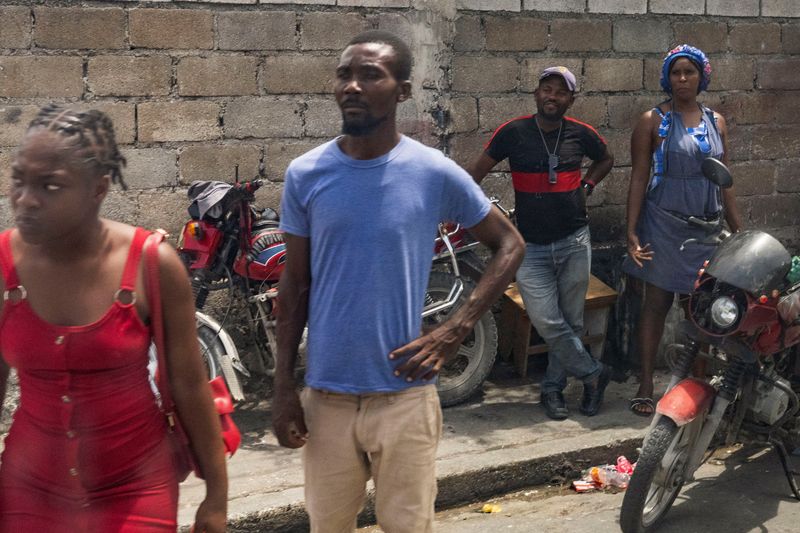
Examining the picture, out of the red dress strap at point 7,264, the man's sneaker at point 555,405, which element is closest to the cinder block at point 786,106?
the man's sneaker at point 555,405

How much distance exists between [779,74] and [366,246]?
5295 millimetres

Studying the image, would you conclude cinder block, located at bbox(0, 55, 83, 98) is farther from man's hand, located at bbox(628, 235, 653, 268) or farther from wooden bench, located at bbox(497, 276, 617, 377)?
man's hand, located at bbox(628, 235, 653, 268)

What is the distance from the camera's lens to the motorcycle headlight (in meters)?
4.36

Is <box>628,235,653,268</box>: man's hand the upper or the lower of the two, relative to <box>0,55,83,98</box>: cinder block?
lower

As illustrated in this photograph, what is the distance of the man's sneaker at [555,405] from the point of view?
19.1ft

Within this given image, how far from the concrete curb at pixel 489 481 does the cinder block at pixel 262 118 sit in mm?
2180

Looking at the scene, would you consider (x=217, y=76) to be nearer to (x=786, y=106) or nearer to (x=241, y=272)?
(x=241, y=272)

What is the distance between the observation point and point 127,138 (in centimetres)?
564

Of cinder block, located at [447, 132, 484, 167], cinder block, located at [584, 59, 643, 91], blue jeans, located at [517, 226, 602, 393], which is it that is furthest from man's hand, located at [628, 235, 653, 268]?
cinder block, located at [584, 59, 643, 91]

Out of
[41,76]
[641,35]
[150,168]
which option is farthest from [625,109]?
[41,76]

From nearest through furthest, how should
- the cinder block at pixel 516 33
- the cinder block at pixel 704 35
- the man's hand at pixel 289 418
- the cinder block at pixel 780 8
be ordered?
the man's hand at pixel 289 418 < the cinder block at pixel 516 33 < the cinder block at pixel 704 35 < the cinder block at pixel 780 8

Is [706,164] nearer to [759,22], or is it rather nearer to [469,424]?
[469,424]

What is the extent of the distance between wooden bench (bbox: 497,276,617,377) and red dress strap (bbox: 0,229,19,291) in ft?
13.5

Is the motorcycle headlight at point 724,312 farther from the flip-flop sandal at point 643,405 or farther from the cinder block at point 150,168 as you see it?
the cinder block at point 150,168
